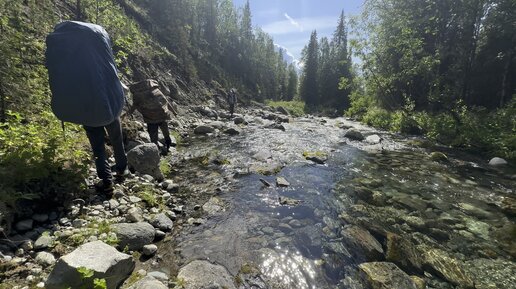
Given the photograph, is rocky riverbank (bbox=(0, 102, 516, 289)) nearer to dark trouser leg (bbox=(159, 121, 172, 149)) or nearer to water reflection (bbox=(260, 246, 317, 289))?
water reflection (bbox=(260, 246, 317, 289))

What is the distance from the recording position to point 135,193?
562cm

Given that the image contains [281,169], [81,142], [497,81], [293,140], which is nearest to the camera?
[81,142]

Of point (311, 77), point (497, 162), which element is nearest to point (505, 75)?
point (497, 162)

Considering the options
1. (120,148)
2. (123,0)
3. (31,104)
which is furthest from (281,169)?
(123,0)

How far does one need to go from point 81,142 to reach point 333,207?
5.86 metres

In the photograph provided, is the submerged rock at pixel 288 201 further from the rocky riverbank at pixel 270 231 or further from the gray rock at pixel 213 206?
the gray rock at pixel 213 206

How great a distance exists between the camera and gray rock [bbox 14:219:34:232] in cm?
365

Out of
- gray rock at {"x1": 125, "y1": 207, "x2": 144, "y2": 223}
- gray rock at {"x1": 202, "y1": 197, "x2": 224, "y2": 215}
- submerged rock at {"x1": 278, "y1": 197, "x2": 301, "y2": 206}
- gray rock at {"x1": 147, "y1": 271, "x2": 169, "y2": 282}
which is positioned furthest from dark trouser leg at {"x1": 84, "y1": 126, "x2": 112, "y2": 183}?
submerged rock at {"x1": 278, "y1": 197, "x2": 301, "y2": 206}

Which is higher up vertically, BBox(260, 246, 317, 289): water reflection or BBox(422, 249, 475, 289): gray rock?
BBox(260, 246, 317, 289): water reflection

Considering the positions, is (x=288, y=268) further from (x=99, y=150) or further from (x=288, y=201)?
(x=99, y=150)

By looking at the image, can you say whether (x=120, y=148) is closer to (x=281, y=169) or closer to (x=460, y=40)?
(x=281, y=169)

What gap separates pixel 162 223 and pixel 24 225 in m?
1.88

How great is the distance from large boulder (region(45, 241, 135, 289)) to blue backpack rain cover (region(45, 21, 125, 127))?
229 cm

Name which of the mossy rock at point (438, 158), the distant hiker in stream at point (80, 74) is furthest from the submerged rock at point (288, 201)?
the mossy rock at point (438, 158)
